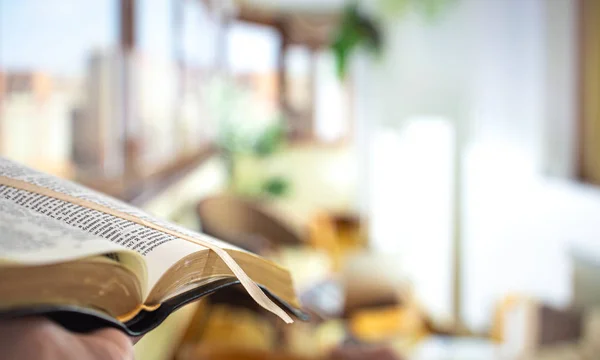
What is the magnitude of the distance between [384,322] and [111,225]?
2926mm

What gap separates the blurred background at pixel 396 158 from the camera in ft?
5.59

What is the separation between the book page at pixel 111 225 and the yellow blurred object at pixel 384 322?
2.47 metres

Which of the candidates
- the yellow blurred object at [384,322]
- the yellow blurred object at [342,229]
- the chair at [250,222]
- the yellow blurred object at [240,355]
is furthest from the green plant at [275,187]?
the yellow blurred object at [240,355]

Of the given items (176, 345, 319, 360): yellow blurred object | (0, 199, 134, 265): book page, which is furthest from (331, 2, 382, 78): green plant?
(0, 199, 134, 265): book page

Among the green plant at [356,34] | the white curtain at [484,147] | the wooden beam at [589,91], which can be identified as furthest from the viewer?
the green plant at [356,34]

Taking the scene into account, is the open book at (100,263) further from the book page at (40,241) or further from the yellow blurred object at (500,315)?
the yellow blurred object at (500,315)

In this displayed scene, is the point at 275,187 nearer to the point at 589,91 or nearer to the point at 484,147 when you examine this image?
the point at 484,147

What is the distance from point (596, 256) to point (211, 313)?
8.85 ft

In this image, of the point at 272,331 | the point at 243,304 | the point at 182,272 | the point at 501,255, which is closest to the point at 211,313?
the point at 272,331

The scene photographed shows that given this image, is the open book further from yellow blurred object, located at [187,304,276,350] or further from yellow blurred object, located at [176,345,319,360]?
yellow blurred object, located at [187,304,276,350]

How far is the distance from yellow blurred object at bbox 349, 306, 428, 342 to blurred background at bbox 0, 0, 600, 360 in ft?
0.05

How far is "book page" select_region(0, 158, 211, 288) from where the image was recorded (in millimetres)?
318

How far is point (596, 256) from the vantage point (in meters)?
1.80

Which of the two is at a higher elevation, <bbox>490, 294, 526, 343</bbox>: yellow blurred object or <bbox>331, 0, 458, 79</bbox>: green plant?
<bbox>331, 0, 458, 79</bbox>: green plant
